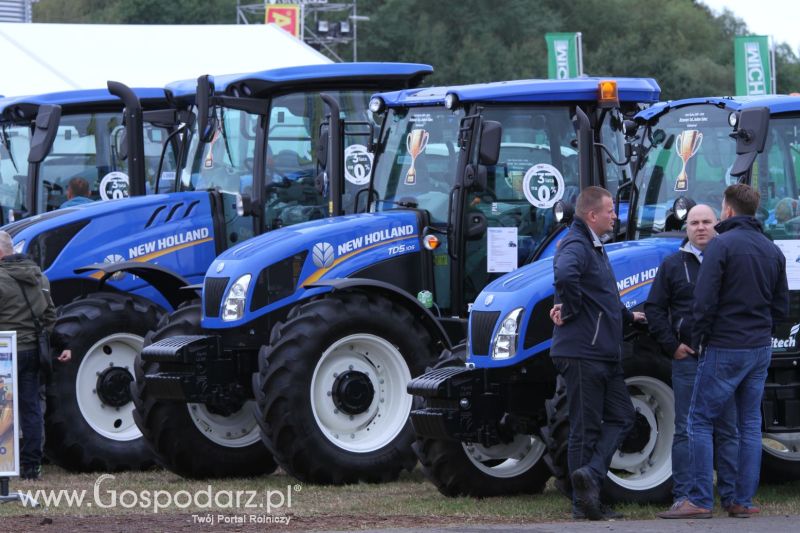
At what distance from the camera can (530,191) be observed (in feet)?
35.9

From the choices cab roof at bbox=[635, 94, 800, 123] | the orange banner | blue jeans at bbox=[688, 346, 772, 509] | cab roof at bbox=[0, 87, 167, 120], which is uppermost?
the orange banner

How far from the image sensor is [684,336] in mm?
8758

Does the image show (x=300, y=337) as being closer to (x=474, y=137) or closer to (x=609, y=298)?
(x=474, y=137)

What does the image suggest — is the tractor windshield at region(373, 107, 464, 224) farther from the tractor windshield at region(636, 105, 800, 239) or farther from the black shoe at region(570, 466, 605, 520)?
the black shoe at region(570, 466, 605, 520)

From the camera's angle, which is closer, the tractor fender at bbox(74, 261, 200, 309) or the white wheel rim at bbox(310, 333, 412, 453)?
the white wheel rim at bbox(310, 333, 412, 453)

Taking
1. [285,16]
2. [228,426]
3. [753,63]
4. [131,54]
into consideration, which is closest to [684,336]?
[228,426]

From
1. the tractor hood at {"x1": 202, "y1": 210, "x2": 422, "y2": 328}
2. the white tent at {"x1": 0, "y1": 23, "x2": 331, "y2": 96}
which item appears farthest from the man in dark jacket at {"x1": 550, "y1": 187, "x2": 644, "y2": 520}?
the white tent at {"x1": 0, "y1": 23, "x2": 331, "y2": 96}

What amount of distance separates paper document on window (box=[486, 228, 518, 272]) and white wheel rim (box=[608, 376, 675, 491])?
2.01m

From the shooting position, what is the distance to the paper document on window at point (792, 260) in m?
9.51

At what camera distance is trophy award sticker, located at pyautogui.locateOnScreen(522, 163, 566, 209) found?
10945mm

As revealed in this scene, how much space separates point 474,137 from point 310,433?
2319 mm
